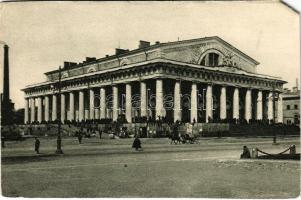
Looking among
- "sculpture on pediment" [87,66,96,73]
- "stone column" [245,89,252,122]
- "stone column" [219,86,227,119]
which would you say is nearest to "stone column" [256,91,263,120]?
"stone column" [245,89,252,122]

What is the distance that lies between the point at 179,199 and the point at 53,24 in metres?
8.46

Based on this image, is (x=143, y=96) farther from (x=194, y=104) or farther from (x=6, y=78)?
(x=6, y=78)

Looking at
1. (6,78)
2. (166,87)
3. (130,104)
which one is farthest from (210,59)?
(6,78)

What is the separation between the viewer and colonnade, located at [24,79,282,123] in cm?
4641

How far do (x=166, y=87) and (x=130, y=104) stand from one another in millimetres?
4704

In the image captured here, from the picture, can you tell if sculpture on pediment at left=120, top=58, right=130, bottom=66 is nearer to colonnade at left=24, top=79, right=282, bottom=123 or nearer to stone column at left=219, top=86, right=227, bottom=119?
colonnade at left=24, top=79, right=282, bottom=123

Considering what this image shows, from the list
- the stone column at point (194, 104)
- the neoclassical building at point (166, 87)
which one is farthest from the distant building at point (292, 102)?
the stone column at point (194, 104)

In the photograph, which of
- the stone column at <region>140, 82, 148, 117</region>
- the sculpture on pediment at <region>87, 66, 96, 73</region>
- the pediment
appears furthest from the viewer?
the sculpture on pediment at <region>87, 66, 96, 73</region>

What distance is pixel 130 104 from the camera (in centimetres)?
5038

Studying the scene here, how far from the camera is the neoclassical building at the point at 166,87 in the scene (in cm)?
4647

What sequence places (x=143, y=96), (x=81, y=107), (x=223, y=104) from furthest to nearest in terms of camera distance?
(x=81, y=107) < (x=223, y=104) < (x=143, y=96)

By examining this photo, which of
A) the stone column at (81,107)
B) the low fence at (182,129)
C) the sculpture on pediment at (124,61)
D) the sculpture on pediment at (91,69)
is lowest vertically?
the low fence at (182,129)

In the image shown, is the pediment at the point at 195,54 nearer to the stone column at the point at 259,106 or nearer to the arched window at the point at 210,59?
the arched window at the point at 210,59

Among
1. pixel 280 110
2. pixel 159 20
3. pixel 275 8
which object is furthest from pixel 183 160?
pixel 280 110
